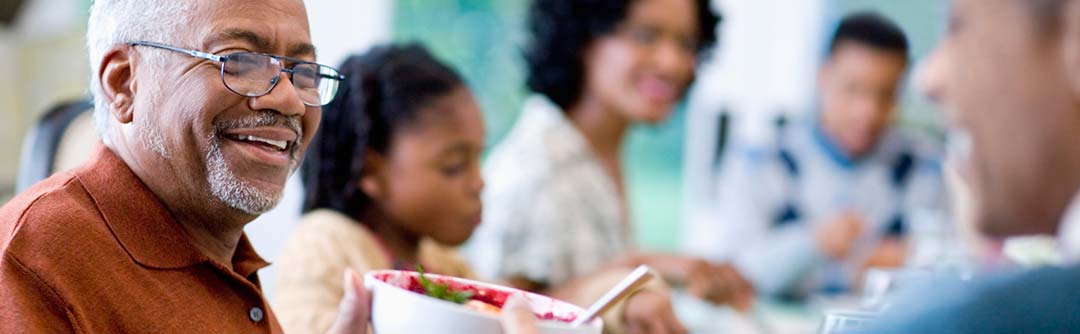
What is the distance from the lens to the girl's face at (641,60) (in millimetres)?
2451

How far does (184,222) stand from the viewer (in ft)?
3.45

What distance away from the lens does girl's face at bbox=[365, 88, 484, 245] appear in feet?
5.51

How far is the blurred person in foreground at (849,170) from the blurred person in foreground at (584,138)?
2.58 feet

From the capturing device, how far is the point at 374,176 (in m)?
1.69

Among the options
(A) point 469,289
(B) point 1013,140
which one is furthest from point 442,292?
(B) point 1013,140

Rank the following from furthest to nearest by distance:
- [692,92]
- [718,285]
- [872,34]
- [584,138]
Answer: [692,92] < [872,34] < [584,138] < [718,285]

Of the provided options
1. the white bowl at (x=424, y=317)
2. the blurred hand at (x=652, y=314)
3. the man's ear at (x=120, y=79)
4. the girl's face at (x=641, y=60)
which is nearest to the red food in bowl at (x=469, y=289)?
the white bowl at (x=424, y=317)

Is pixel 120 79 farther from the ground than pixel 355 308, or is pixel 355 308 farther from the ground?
pixel 120 79

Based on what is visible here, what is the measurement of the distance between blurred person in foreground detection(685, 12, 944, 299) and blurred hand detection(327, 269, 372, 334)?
230 centimetres

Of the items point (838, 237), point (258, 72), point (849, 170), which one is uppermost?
point (849, 170)

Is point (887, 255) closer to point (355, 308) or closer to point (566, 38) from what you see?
point (566, 38)

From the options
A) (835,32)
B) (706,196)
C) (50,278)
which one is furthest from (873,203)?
(50,278)

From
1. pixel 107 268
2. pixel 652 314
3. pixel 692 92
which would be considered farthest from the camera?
pixel 692 92

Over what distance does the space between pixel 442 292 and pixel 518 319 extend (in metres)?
0.12
